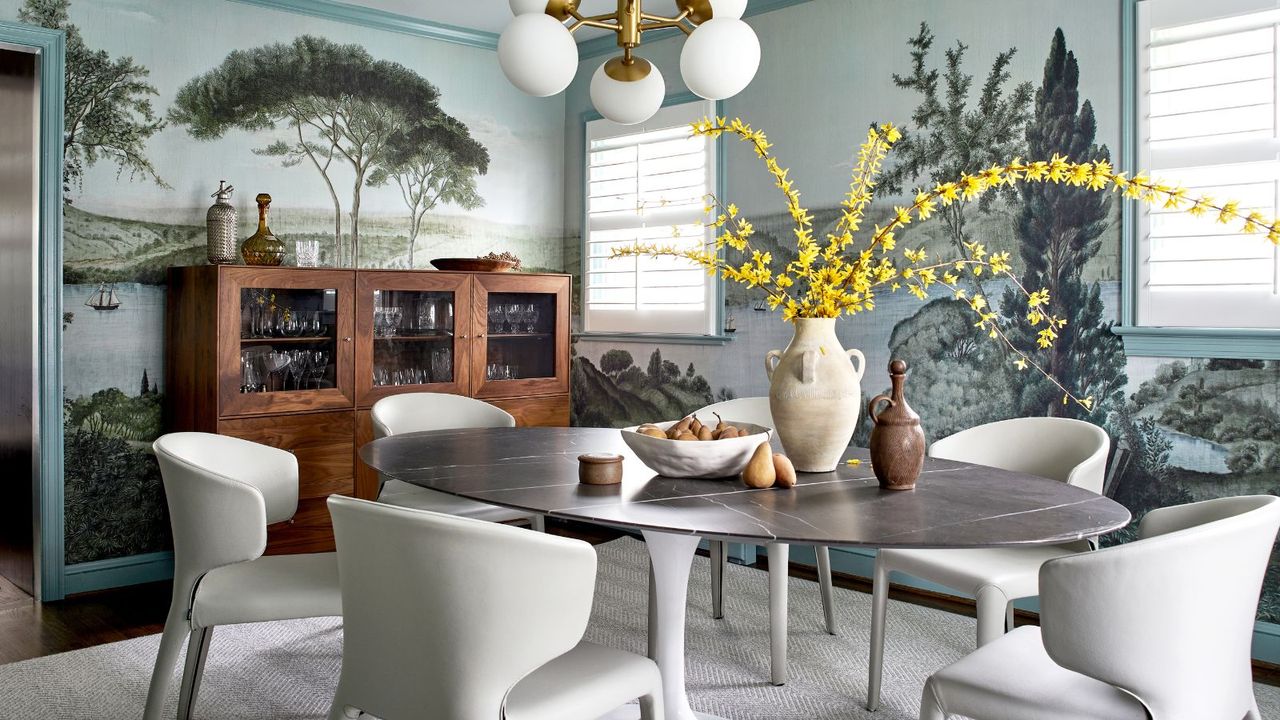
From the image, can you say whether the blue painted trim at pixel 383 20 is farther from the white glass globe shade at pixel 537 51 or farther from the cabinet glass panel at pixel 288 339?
the white glass globe shade at pixel 537 51

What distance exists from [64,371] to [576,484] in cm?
266

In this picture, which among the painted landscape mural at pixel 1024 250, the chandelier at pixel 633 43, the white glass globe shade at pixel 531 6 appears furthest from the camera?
the painted landscape mural at pixel 1024 250

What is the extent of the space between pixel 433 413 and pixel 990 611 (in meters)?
2.10

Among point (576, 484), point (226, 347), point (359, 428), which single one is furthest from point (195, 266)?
point (576, 484)

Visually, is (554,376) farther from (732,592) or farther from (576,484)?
(576,484)

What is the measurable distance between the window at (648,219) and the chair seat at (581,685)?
283 centimetres

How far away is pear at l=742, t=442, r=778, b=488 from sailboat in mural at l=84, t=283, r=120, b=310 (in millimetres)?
2944

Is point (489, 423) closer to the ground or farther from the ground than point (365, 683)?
farther from the ground

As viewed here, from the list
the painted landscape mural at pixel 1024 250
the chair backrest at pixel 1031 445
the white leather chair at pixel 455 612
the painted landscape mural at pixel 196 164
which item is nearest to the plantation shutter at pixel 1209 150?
Result: the painted landscape mural at pixel 1024 250

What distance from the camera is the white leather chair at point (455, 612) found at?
163 cm

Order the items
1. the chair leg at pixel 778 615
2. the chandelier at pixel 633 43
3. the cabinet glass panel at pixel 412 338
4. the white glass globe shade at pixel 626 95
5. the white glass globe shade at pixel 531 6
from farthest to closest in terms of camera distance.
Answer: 1. the cabinet glass panel at pixel 412 338
2. the chair leg at pixel 778 615
3. the white glass globe shade at pixel 626 95
4. the white glass globe shade at pixel 531 6
5. the chandelier at pixel 633 43

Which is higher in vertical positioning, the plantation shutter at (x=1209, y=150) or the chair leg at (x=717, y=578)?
the plantation shutter at (x=1209, y=150)

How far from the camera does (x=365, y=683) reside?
5.73 ft

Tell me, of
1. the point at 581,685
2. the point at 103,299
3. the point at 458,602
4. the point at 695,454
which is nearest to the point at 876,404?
the point at 695,454
